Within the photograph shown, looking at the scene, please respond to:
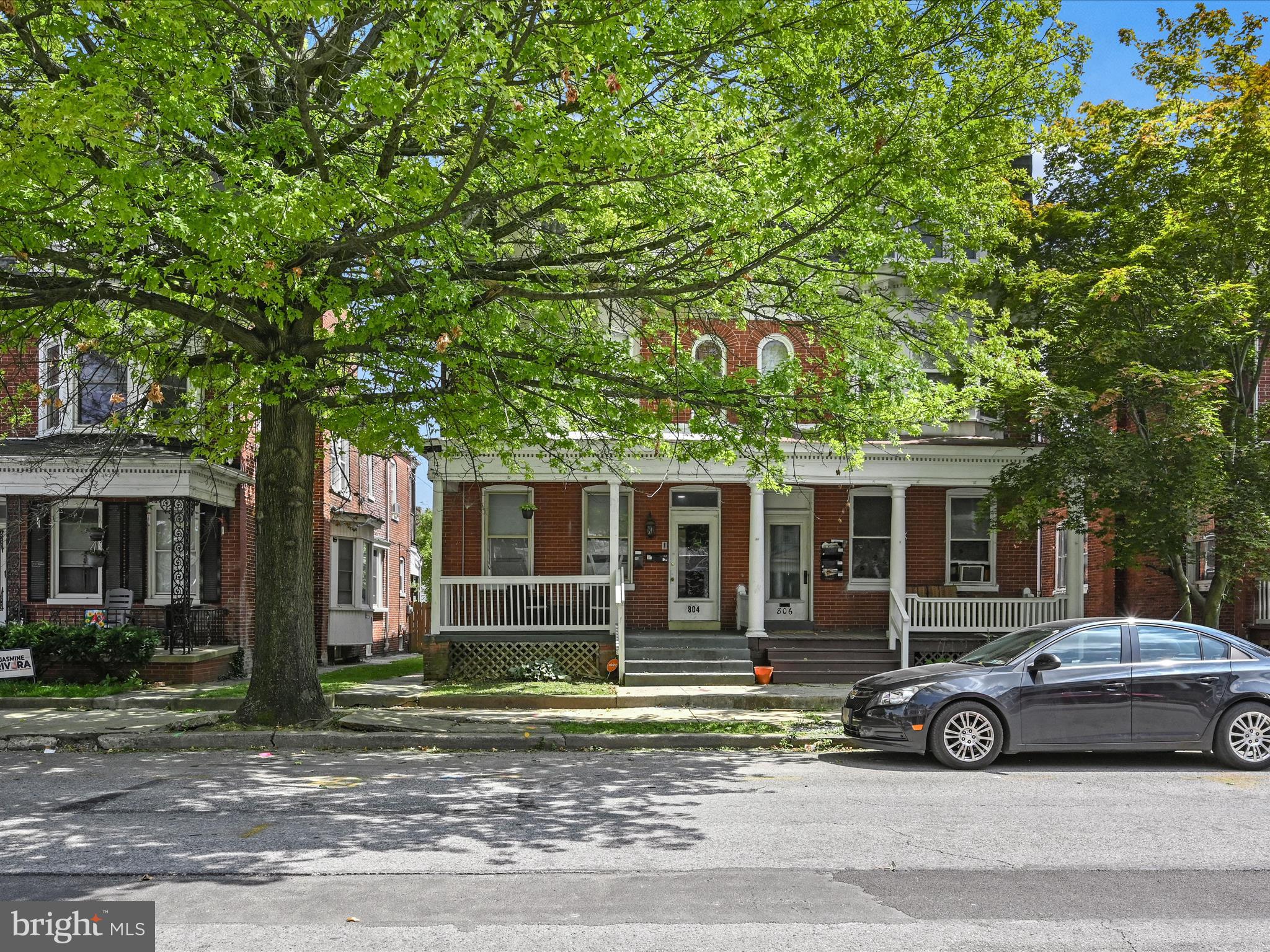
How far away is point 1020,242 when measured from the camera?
56.0 feet

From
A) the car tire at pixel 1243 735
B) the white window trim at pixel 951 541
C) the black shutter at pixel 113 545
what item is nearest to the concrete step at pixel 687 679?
the white window trim at pixel 951 541

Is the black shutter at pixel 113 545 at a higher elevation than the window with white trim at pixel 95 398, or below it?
below

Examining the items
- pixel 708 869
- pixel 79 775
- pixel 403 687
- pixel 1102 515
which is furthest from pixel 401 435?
pixel 1102 515

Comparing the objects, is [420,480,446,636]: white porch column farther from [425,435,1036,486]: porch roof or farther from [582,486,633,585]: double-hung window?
[582,486,633,585]: double-hung window

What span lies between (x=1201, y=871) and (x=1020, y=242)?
1236cm

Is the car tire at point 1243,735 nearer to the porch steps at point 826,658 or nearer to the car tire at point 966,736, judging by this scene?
the car tire at point 966,736

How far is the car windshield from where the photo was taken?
11.1 m

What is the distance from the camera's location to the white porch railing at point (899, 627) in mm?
18578

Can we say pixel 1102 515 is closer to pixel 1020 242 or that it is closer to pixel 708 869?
pixel 1020 242

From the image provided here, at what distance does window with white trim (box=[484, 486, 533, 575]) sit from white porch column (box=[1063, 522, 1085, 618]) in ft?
31.7

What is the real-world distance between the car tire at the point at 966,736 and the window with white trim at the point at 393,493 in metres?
22.9

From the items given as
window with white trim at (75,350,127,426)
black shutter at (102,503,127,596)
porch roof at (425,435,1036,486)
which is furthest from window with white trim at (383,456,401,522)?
porch roof at (425,435,1036,486)

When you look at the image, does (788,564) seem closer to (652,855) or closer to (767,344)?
(767,344)

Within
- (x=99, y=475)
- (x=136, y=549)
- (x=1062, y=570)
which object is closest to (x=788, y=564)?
(x=1062, y=570)
